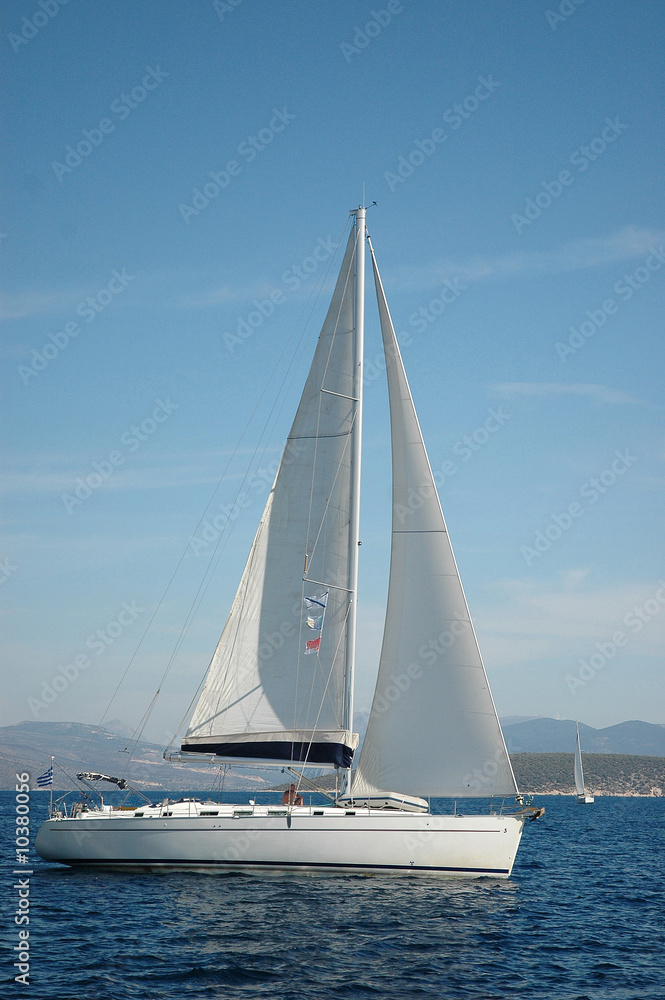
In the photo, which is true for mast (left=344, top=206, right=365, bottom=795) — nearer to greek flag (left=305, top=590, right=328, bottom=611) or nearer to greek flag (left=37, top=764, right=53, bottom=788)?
greek flag (left=305, top=590, right=328, bottom=611)

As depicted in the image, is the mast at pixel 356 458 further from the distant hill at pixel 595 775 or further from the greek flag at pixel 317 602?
the distant hill at pixel 595 775

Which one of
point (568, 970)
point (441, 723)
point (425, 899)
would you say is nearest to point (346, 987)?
point (568, 970)

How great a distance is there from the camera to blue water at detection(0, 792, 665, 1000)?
13086mm

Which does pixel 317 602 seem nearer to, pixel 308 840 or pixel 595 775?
pixel 308 840

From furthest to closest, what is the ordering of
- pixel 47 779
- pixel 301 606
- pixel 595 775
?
pixel 595 775 → pixel 47 779 → pixel 301 606

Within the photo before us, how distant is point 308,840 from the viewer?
771 inches

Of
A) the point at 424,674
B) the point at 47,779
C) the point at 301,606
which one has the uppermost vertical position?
the point at 301,606

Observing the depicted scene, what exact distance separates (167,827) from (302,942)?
634cm

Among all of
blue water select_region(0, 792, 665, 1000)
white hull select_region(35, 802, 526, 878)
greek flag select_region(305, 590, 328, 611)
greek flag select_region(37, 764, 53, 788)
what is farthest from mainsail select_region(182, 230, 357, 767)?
greek flag select_region(37, 764, 53, 788)

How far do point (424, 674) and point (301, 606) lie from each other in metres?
3.62

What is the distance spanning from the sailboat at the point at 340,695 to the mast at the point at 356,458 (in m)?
0.04

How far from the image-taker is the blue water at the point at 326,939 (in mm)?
13086

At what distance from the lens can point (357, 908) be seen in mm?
17250

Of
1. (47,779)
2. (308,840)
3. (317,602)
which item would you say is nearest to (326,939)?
(308,840)
